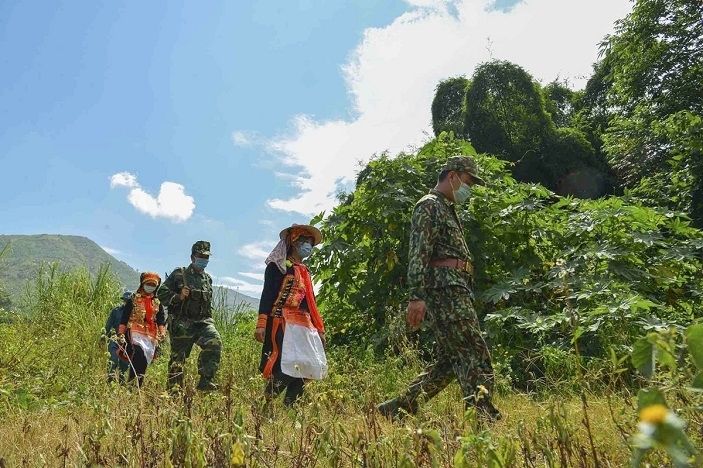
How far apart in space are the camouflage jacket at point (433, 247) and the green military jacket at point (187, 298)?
363 cm

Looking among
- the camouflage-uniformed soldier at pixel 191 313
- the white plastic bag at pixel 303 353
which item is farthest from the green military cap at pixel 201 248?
the white plastic bag at pixel 303 353

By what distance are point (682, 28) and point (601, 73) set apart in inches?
359

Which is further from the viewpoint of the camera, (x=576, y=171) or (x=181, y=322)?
(x=576, y=171)

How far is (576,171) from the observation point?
2227 centimetres

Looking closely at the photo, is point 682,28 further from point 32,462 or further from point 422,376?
point 32,462

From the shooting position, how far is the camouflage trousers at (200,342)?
21.8 feet

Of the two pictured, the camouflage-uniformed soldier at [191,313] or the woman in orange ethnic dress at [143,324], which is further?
the woman in orange ethnic dress at [143,324]

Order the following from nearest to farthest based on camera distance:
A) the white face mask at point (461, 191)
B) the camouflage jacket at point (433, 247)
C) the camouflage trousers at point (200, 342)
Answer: the camouflage jacket at point (433, 247) → the white face mask at point (461, 191) → the camouflage trousers at point (200, 342)

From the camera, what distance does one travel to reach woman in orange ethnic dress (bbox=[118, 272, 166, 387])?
7137mm

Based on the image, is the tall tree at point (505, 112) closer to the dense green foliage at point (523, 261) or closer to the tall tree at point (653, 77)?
the tall tree at point (653, 77)

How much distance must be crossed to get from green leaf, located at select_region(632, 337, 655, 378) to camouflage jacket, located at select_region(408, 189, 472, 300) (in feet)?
10.7

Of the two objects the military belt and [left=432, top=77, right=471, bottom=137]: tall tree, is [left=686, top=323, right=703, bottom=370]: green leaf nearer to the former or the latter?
the military belt

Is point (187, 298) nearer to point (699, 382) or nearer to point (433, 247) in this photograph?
point (433, 247)

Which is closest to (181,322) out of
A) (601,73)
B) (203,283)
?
(203,283)
